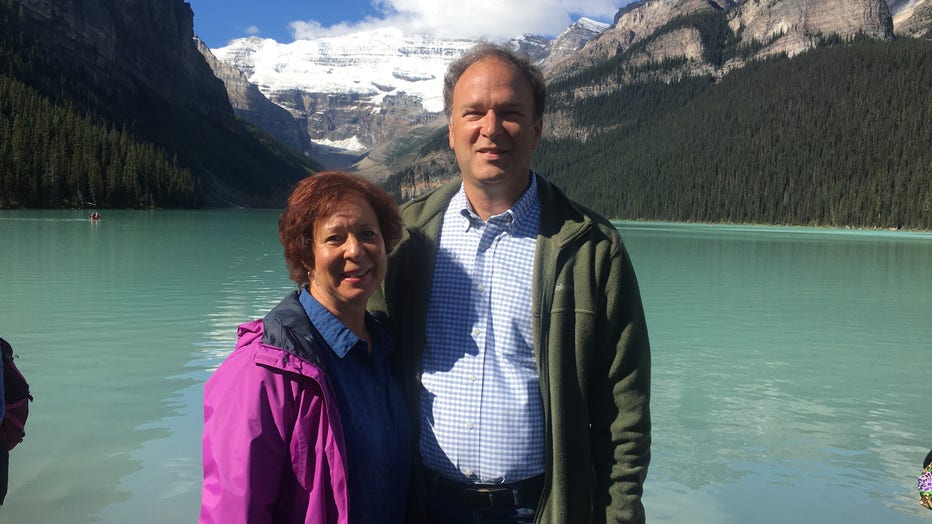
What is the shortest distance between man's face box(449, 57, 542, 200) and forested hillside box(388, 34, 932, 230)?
105 m

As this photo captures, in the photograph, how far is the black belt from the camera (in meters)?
2.79

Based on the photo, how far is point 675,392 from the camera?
10.2m

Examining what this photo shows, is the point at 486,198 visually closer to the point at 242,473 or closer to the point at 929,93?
the point at 242,473

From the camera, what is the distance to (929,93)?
4968 inches

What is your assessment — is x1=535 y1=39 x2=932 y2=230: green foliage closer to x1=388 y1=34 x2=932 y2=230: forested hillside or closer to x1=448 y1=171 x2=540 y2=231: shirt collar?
x1=388 y1=34 x2=932 y2=230: forested hillside

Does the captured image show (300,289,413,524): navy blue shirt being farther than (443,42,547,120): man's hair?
No

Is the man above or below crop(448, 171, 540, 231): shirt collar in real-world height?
below

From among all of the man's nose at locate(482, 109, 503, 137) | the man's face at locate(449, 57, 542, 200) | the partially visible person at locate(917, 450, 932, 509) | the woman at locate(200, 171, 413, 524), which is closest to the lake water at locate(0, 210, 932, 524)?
the partially visible person at locate(917, 450, 932, 509)

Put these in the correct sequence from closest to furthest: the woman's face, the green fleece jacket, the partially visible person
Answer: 1. the woman's face
2. the green fleece jacket
3. the partially visible person

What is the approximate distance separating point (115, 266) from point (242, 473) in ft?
78.6

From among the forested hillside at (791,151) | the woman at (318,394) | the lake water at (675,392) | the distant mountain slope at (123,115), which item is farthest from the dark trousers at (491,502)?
the forested hillside at (791,151)

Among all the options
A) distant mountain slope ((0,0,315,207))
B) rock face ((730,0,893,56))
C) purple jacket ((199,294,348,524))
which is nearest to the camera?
purple jacket ((199,294,348,524))

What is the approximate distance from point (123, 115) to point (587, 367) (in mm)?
140953

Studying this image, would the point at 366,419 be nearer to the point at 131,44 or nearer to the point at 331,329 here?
the point at 331,329
